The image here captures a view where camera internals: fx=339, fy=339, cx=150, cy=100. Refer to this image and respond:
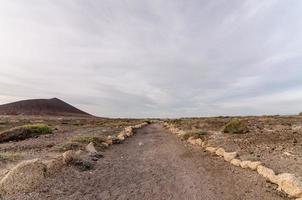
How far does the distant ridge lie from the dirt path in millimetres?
113501

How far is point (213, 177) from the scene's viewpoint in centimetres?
1193

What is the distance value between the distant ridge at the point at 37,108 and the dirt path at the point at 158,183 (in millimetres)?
113501

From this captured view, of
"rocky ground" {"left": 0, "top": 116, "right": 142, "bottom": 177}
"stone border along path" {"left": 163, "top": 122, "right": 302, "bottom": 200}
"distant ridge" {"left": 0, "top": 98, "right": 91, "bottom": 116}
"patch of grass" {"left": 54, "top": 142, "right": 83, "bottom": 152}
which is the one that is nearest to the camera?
"stone border along path" {"left": 163, "top": 122, "right": 302, "bottom": 200}

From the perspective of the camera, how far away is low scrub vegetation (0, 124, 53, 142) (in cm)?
2642

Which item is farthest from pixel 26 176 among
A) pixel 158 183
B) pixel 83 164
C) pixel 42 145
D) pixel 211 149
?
pixel 42 145

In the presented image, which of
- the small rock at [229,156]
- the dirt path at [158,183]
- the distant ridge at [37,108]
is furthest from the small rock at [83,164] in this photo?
the distant ridge at [37,108]

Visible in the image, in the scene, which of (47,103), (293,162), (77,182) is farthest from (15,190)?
(47,103)

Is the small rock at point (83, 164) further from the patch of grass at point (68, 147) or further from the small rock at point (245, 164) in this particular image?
the small rock at point (245, 164)

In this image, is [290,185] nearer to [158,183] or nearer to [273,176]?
[273,176]

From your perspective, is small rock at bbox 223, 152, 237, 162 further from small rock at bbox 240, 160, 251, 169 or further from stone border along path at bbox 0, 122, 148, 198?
stone border along path at bbox 0, 122, 148, 198

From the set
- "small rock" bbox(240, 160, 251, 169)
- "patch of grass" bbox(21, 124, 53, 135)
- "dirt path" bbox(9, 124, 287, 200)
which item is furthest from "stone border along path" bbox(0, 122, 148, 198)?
"patch of grass" bbox(21, 124, 53, 135)

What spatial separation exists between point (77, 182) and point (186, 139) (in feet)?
56.7

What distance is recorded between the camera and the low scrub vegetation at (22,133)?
86.7 feet

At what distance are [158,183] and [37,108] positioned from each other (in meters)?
128
